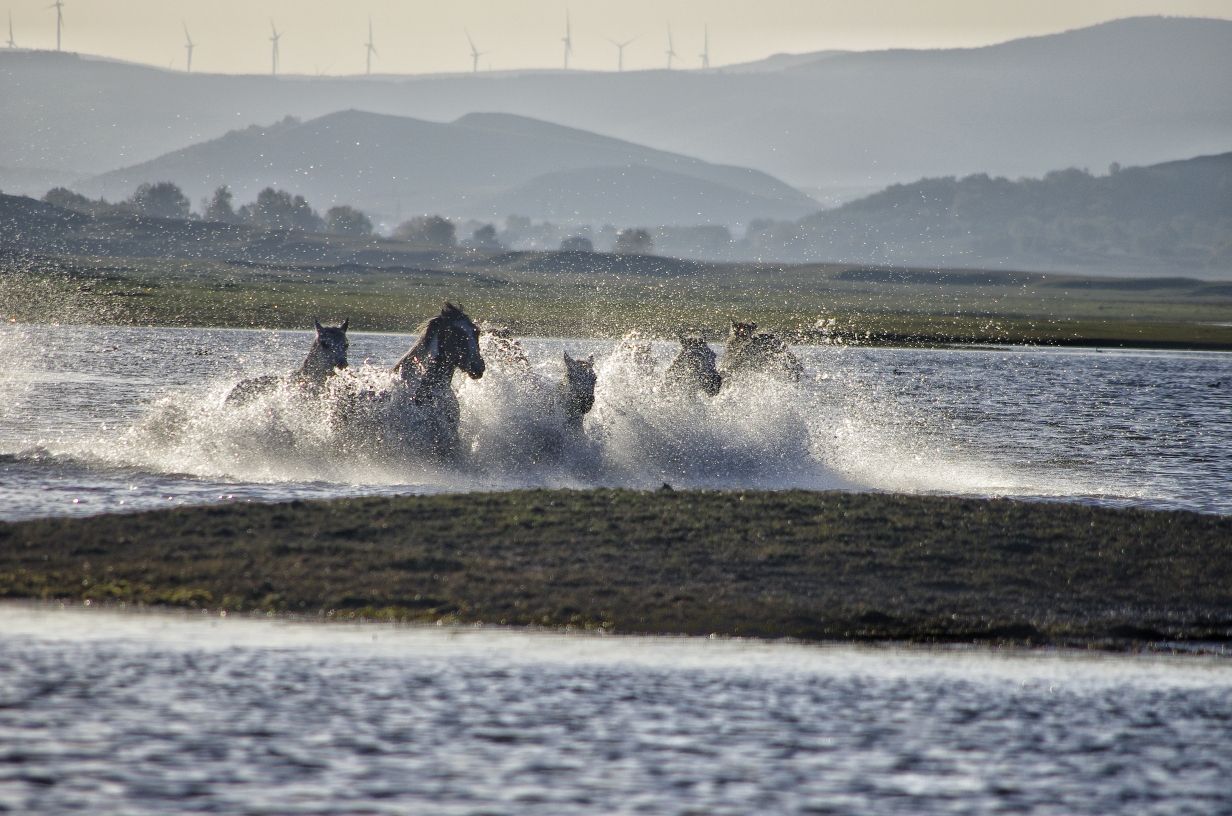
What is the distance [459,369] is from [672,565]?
26.1ft

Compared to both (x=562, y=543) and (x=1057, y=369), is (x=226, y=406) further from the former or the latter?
(x=1057, y=369)

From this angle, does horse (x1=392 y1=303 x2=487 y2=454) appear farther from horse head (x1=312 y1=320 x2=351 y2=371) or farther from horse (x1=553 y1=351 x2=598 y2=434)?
horse (x1=553 y1=351 x2=598 y2=434)

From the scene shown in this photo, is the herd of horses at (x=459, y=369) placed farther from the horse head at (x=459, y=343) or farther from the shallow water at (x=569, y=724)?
the shallow water at (x=569, y=724)

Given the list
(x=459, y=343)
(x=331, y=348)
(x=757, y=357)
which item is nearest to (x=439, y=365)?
(x=459, y=343)

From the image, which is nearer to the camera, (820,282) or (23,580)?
(23,580)

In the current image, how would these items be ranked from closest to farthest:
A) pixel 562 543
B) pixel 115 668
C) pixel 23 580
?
pixel 115 668 → pixel 23 580 → pixel 562 543

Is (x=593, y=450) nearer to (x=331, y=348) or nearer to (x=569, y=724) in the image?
(x=331, y=348)

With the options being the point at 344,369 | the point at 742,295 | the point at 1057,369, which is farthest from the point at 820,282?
the point at 344,369

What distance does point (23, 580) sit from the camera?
1469 cm

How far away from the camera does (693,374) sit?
26.2m

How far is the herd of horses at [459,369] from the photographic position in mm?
22750

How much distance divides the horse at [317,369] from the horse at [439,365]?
155cm

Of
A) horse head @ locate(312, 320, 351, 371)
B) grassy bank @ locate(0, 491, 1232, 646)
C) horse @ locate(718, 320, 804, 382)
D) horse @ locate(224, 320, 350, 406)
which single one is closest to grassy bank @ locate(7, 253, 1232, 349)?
horse @ locate(718, 320, 804, 382)

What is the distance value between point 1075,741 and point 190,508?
1043 cm
